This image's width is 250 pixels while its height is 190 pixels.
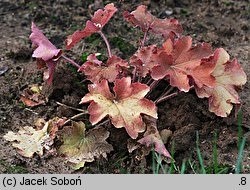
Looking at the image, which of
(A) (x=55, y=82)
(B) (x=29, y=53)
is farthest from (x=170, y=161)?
(B) (x=29, y=53)

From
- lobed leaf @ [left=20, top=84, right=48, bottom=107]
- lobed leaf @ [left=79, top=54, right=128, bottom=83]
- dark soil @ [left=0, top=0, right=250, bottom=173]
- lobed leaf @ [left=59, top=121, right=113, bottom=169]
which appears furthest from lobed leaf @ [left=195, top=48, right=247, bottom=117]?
lobed leaf @ [left=20, top=84, right=48, bottom=107]

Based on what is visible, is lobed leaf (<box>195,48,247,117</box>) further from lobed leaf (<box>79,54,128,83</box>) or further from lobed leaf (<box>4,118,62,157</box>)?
lobed leaf (<box>4,118,62,157</box>)

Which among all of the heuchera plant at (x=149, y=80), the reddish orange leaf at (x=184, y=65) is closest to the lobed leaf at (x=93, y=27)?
the heuchera plant at (x=149, y=80)

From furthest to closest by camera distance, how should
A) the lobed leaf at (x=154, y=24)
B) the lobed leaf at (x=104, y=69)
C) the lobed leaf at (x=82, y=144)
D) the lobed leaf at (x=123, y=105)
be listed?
1. the lobed leaf at (x=154, y=24)
2. the lobed leaf at (x=104, y=69)
3. the lobed leaf at (x=82, y=144)
4. the lobed leaf at (x=123, y=105)

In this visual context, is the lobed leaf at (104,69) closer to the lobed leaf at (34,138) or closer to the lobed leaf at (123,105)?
the lobed leaf at (123,105)

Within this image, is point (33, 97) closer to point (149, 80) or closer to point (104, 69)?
point (104, 69)

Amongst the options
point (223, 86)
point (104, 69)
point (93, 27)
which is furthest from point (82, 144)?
point (223, 86)

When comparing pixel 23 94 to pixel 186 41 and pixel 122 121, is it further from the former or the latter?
pixel 186 41
